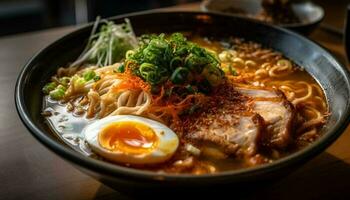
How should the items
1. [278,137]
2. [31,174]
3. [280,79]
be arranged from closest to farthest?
[278,137], [31,174], [280,79]

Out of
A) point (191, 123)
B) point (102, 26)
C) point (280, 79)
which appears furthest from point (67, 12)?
point (191, 123)

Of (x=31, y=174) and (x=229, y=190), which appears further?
(x=31, y=174)

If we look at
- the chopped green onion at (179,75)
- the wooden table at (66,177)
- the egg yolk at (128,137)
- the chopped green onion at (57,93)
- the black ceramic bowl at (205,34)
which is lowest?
the wooden table at (66,177)

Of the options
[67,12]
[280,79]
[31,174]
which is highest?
[280,79]

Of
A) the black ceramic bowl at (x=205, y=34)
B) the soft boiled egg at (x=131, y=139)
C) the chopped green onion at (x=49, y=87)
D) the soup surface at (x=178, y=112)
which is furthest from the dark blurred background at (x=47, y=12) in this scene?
the soft boiled egg at (x=131, y=139)

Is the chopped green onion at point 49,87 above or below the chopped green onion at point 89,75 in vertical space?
below

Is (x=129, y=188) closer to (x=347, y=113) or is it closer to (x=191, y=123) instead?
(x=191, y=123)

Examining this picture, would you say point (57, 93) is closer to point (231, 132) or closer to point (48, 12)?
point (231, 132)

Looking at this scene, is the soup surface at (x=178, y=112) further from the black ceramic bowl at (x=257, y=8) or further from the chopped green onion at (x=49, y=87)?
the black ceramic bowl at (x=257, y=8)

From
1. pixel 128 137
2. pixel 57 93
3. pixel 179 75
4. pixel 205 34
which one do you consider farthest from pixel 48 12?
pixel 128 137
